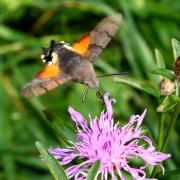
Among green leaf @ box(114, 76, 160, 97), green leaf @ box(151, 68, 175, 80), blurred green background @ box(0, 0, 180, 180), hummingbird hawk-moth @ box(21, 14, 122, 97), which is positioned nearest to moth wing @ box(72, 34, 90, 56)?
hummingbird hawk-moth @ box(21, 14, 122, 97)

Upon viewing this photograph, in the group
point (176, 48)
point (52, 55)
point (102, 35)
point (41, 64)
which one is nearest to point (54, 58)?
point (52, 55)

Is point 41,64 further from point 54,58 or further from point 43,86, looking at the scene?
point 43,86

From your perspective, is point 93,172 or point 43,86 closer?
point 93,172

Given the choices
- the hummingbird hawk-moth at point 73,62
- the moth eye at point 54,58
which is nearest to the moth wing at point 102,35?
the hummingbird hawk-moth at point 73,62

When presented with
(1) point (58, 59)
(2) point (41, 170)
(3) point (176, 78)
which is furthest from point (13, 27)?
(3) point (176, 78)

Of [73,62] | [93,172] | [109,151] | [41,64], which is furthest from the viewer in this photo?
[41,64]

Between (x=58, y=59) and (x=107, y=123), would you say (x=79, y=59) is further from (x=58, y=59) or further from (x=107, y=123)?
(x=107, y=123)

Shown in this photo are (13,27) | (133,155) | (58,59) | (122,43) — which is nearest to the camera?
(133,155)
